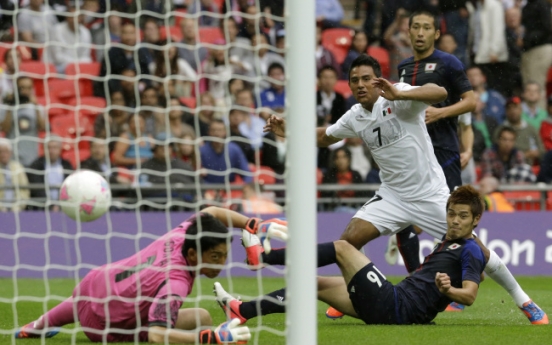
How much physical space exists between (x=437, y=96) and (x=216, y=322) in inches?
85.9

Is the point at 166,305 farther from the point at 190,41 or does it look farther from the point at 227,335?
the point at 190,41

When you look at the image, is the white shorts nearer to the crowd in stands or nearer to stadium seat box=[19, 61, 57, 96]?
the crowd in stands

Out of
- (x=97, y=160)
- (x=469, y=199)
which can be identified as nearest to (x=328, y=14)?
(x=97, y=160)

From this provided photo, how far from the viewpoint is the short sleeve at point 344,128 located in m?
6.96

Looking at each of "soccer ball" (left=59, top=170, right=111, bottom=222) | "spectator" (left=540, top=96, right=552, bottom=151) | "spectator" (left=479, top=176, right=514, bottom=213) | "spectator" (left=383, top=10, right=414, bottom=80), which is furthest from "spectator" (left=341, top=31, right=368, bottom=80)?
"soccer ball" (left=59, top=170, right=111, bottom=222)

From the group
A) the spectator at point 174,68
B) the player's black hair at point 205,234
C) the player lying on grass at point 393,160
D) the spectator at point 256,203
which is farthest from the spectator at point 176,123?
the player's black hair at point 205,234

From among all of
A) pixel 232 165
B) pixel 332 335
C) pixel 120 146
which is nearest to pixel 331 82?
pixel 232 165

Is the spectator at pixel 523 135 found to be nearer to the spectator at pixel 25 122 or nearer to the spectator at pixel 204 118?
the spectator at pixel 204 118

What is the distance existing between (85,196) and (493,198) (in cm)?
654

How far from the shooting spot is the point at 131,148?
37.2 feet

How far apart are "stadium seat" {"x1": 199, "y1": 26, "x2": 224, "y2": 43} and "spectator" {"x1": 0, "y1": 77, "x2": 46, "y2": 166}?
2850mm

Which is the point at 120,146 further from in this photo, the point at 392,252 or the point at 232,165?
the point at 392,252

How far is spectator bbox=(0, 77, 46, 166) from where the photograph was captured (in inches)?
420

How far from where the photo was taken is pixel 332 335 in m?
5.70
